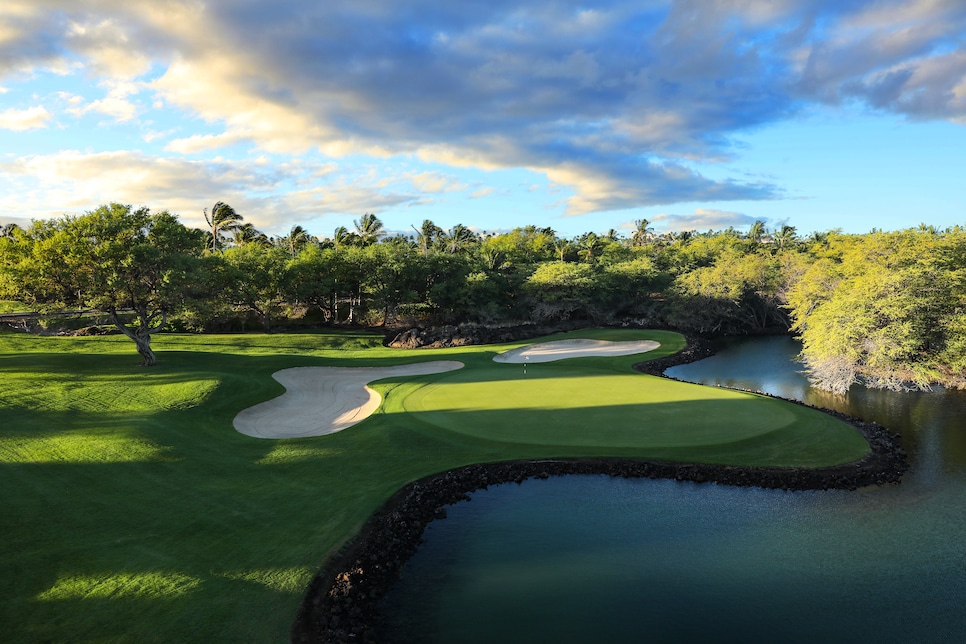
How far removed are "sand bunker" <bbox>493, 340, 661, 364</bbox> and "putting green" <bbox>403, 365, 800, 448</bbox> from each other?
1094 cm

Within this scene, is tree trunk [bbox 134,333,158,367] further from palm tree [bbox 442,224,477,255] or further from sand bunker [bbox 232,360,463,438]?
palm tree [bbox 442,224,477,255]

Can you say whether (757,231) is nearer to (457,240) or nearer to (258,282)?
(457,240)

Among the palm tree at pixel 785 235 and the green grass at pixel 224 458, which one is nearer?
the green grass at pixel 224 458

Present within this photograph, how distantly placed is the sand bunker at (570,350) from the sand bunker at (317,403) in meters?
7.63

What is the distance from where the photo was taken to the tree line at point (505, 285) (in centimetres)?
2334

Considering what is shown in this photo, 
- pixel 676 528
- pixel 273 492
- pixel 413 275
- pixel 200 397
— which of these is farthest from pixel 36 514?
pixel 413 275

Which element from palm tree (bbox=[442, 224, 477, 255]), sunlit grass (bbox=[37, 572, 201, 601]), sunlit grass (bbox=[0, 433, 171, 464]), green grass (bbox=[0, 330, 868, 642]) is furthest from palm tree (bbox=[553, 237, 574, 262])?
sunlit grass (bbox=[37, 572, 201, 601])

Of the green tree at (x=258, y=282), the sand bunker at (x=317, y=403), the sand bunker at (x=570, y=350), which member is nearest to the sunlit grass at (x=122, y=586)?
the sand bunker at (x=317, y=403)

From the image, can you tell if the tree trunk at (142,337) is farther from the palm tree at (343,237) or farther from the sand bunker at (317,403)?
the palm tree at (343,237)

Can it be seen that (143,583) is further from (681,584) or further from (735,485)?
(735,485)

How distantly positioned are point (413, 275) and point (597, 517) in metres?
44.3

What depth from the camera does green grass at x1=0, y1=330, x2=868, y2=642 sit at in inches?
341

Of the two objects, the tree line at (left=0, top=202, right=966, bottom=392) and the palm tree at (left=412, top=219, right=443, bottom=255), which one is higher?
the palm tree at (left=412, top=219, right=443, bottom=255)

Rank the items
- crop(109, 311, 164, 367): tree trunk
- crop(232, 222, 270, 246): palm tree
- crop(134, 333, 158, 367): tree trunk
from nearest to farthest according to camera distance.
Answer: crop(109, 311, 164, 367): tree trunk < crop(134, 333, 158, 367): tree trunk < crop(232, 222, 270, 246): palm tree
